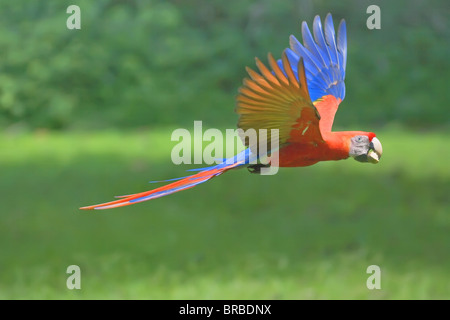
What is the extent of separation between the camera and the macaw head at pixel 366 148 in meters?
1.69

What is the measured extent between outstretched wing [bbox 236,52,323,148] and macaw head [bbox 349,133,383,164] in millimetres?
87

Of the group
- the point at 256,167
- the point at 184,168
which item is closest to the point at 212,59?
the point at 184,168

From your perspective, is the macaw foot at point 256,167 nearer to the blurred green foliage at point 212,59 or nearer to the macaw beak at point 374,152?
the macaw beak at point 374,152

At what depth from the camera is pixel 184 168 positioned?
243 inches

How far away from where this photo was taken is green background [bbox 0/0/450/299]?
16.7ft

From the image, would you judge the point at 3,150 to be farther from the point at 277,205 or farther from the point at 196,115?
the point at 277,205

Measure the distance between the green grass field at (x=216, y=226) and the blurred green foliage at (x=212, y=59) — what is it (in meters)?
0.42

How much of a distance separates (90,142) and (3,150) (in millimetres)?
822

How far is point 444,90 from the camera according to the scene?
25.7ft

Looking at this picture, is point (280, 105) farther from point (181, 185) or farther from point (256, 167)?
point (181, 185)

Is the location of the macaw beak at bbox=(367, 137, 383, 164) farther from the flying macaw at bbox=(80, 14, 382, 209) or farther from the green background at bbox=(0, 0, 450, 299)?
the green background at bbox=(0, 0, 450, 299)

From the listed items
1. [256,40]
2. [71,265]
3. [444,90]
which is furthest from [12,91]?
[444,90]

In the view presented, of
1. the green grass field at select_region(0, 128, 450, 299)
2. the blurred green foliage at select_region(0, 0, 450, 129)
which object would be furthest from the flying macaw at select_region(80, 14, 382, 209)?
the blurred green foliage at select_region(0, 0, 450, 129)

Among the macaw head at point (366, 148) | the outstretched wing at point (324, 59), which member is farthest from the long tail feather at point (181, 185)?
the outstretched wing at point (324, 59)
